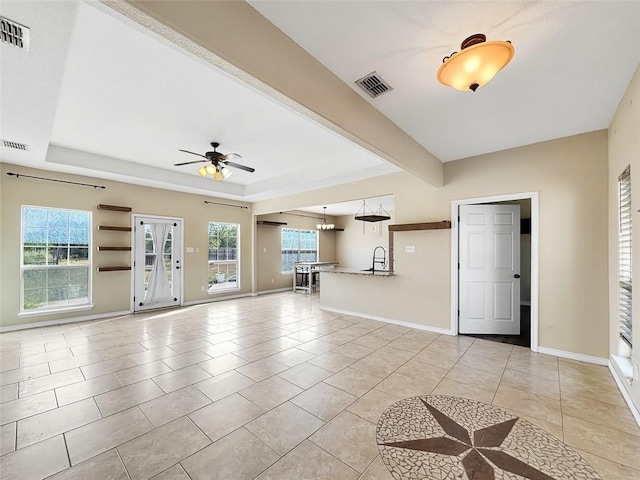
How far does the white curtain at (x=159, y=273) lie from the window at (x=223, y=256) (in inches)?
43.8

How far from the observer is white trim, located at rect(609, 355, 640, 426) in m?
2.25

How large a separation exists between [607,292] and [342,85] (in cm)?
379

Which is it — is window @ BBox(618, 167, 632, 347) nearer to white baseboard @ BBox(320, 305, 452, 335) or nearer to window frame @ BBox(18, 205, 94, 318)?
white baseboard @ BBox(320, 305, 452, 335)

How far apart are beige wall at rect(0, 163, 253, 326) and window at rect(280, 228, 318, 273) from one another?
1.56 m

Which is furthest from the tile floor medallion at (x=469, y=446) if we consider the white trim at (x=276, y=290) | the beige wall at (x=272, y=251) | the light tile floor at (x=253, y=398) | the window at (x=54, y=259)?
the beige wall at (x=272, y=251)

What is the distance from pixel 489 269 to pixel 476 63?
141 inches

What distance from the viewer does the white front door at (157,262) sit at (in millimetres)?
5957

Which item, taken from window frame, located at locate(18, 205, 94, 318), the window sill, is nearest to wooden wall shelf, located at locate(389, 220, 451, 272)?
window frame, located at locate(18, 205, 94, 318)

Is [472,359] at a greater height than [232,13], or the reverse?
[232,13]

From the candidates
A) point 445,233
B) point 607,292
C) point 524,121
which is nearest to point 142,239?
point 445,233

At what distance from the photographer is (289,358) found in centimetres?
346

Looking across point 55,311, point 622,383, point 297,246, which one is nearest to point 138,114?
point 55,311

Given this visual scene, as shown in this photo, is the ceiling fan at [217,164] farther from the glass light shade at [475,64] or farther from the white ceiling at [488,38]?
the glass light shade at [475,64]

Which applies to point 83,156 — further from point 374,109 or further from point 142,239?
point 374,109
